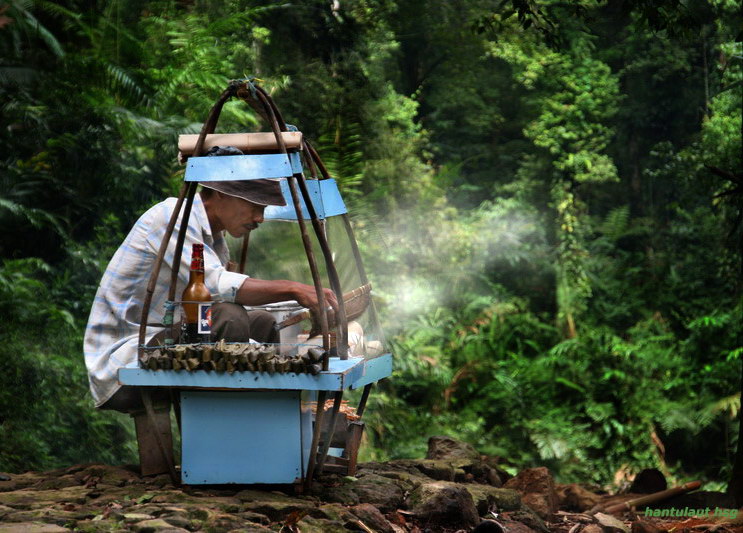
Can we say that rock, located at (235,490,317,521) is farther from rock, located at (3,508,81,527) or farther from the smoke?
the smoke

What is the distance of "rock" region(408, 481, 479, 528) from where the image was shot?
344 centimetres

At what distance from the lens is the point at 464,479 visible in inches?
175

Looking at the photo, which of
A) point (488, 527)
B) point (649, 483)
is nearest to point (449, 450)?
point (649, 483)

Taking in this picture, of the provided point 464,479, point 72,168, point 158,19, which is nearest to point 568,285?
point 158,19

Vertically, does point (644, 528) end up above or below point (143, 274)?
below

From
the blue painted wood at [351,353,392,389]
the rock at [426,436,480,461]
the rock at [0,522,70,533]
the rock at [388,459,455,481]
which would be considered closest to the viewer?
the rock at [0,522,70,533]

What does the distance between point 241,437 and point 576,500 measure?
105 inches

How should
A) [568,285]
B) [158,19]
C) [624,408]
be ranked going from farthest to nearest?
[568,285] → [624,408] → [158,19]

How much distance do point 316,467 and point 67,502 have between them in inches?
36.6

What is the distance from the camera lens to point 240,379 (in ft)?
10.1

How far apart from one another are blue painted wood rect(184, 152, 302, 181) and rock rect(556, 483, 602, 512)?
2957 mm

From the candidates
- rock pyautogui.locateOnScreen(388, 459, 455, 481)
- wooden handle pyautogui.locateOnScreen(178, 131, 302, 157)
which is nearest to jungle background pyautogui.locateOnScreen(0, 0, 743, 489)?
wooden handle pyautogui.locateOnScreen(178, 131, 302, 157)

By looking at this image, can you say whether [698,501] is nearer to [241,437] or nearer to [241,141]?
[241,437]

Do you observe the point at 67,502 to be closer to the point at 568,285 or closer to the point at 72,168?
the point at 72,168
